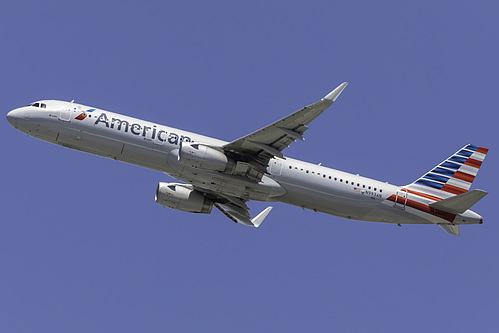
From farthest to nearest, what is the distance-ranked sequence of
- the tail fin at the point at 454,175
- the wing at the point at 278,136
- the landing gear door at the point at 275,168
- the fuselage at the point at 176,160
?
the tail fin at the point at 454,175 < the landing gear door at the point at 275,168 < the fuselage at the point at 176,160 < the wing at the point at 278,136

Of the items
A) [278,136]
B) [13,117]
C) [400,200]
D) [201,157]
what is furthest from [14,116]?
[400,200]

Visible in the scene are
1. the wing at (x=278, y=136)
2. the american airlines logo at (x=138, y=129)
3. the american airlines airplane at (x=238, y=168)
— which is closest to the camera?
the wing at (x=278, y=136)

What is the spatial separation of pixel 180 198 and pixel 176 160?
19.6 ft

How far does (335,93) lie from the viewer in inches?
1534

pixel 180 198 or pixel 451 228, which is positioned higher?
pixel 451 228

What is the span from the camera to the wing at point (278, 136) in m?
39.5

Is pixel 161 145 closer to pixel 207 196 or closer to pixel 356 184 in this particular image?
pixel 207 196

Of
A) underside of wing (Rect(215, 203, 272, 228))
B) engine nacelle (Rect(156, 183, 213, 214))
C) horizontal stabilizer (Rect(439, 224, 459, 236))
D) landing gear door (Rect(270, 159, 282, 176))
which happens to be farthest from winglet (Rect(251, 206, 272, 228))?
horizontal stabilizer (Rect(439, 224, 459, 236))

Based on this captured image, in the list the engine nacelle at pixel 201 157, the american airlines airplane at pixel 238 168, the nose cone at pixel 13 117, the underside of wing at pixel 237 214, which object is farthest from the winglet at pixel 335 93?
the nose cone at pixel 13 117

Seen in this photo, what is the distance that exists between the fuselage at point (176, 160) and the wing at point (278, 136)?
Answer: 1.78 metres

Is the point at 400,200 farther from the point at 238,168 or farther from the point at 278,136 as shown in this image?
the point at 238,168

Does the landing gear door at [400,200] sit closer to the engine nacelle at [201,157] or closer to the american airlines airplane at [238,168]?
the american airlines airplane at [238,168]

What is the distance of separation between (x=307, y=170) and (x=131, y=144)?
1214 cm

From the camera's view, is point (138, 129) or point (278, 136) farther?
point (138, 129)
